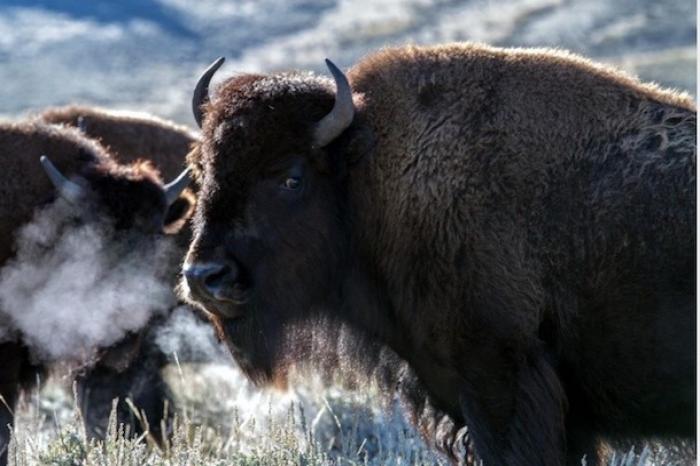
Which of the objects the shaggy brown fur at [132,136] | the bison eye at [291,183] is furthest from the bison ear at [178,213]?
the bison eye at [291,183]

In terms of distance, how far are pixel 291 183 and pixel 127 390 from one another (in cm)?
349

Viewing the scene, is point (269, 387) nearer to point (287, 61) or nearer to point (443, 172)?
point (443, 172)

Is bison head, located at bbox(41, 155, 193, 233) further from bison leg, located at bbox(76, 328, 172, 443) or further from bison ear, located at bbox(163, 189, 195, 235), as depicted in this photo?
bison leg, located at bbox(76, 328, 172, 443)

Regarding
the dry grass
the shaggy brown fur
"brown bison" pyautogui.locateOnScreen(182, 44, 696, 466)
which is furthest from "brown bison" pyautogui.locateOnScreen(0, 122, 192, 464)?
"brown bison" pyautogui.locateOnScreen(182, 44, 696, 466)

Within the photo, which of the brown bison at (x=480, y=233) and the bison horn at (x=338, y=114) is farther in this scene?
the bison horn at (x=338, y=114)

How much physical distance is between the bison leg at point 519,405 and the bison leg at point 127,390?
3.03 meters

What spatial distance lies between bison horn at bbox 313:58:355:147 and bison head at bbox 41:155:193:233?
7.97 feet

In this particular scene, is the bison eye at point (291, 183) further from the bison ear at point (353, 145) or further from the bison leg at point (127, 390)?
the bison leg at point (127, 390)

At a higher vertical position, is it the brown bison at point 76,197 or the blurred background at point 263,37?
the blurred background at point 263,37

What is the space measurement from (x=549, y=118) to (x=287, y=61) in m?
22.0

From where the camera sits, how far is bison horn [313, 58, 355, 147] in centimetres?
432

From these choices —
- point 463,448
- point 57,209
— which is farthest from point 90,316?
point 463,448

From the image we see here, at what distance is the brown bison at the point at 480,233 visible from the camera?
416 cm

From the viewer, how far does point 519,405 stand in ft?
13.6
